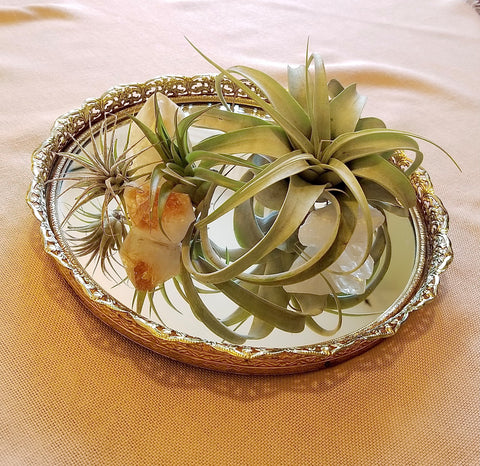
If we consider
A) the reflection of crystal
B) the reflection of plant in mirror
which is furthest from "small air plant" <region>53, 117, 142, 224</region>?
the reflection of crystal

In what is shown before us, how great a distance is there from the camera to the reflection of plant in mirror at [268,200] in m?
0.44

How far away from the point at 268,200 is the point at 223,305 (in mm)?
84

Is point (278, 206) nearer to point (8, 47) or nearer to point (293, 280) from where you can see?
point (293, 280)

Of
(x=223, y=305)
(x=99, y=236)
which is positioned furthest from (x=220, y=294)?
(x=99, y=236)

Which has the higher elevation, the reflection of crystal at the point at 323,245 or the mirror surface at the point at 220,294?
the reflection of crystal at the point at 323,245

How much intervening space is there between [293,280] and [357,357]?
0.26 ft

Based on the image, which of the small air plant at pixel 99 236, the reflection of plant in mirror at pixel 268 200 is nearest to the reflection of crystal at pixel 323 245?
the reflection of plant in mirror at pixel 268 200

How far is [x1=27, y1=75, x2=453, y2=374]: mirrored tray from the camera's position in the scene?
430 millimetres

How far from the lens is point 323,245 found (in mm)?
465

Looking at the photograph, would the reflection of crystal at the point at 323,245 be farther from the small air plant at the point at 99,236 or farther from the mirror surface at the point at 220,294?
the small air plant at the point at 99,236

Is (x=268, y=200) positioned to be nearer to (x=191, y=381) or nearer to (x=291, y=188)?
(x=291, y=188)

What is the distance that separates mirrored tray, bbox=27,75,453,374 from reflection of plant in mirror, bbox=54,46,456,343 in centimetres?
1

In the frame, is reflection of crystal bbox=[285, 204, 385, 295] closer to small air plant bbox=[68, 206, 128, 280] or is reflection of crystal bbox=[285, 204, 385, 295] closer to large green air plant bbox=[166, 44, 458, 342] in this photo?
large green air plant bbox=[166, 44, 458, 342]

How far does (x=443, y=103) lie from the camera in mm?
750
